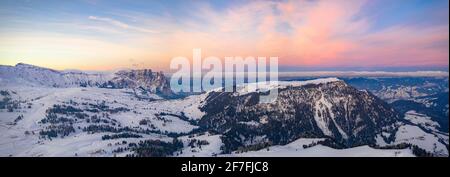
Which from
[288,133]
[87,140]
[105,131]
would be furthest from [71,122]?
[288,133]

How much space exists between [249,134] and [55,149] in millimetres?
79192

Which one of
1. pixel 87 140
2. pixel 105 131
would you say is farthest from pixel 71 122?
pixel 87 140
